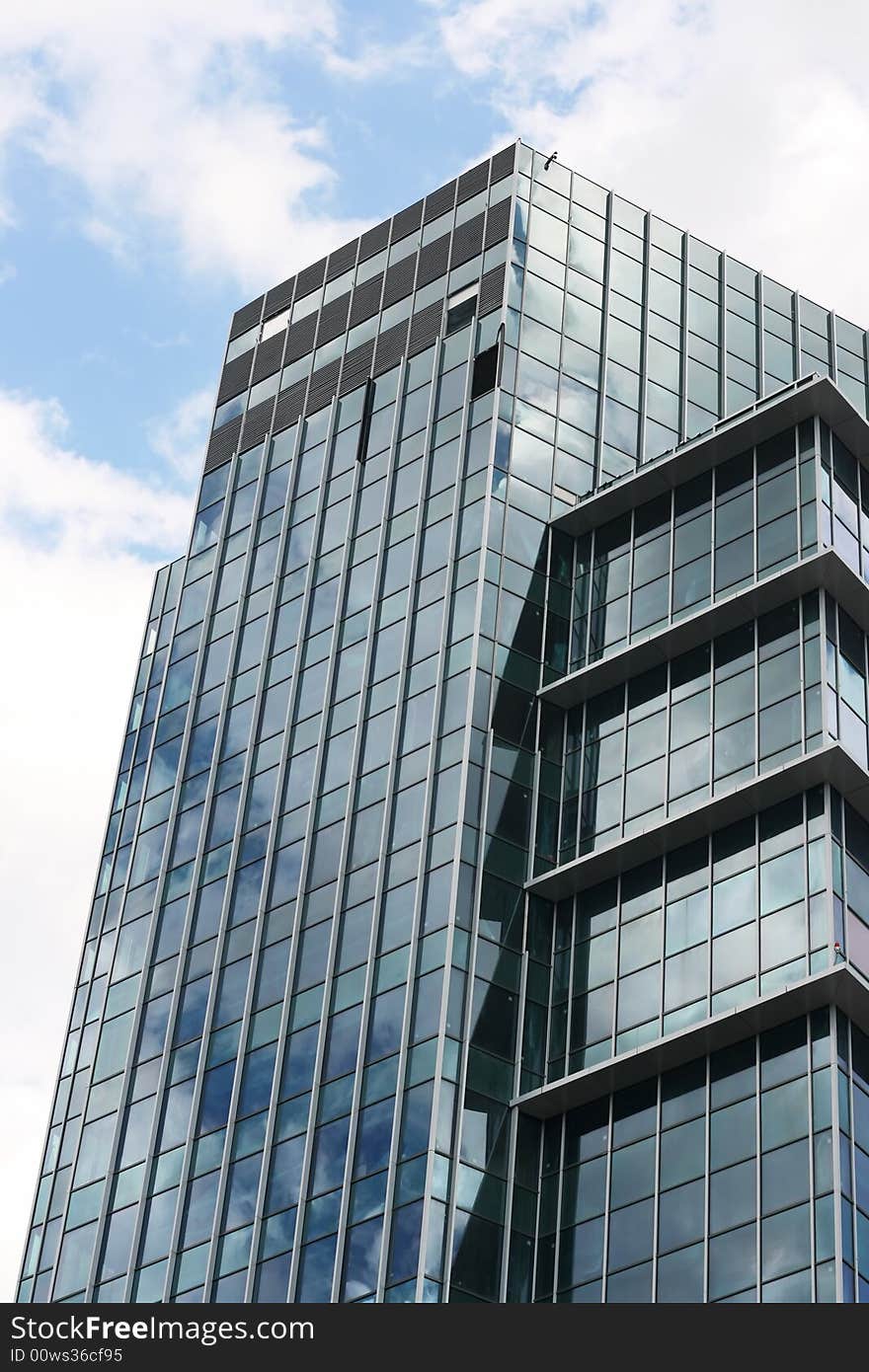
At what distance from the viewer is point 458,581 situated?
71938mm

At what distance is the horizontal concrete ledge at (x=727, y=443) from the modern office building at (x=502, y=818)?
0.43 ft

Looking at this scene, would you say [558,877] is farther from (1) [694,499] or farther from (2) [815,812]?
(1) [694,499]

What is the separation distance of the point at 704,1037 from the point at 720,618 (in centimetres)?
1382

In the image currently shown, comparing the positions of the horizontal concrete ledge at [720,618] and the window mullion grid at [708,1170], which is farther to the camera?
the horizontal concrete ledge at [720,618]

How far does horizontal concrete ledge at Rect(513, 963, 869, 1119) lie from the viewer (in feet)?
186

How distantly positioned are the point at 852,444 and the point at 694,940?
1806cm

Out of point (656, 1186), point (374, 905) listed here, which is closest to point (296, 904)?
point (374, 905)

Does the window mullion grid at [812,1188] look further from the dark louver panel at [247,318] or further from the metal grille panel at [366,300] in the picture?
the dark louver panel at [247,318]

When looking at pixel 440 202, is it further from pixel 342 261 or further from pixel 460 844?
pixel 460 844

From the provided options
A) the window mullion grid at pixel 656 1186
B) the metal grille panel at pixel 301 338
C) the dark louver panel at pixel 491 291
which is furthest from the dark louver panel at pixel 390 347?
the window mullion grid at pixel 656 1186

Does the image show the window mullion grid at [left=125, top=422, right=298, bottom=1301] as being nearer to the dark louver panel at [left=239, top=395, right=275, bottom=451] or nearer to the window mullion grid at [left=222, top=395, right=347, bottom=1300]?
the window mullion grid at [left=222, top=395, right=347, bottom=1300]

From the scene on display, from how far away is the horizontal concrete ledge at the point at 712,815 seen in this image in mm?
60531

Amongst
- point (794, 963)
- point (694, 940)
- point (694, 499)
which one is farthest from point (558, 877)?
point (694, 499)

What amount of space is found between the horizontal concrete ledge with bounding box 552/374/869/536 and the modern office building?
130 millimetres
